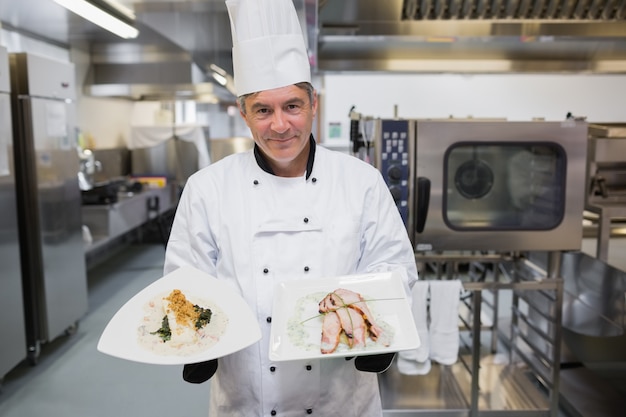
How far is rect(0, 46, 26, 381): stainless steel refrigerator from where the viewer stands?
8.89ft

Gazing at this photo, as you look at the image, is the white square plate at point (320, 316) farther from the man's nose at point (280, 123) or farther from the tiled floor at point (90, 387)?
the tiled floor at point (90, 387)

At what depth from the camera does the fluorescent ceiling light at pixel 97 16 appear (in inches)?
100.0

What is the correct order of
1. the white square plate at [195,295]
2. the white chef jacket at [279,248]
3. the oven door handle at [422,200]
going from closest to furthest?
the white square plate at [195,295], the white chef jacket at [279,248], the oven door handle at [422,200]

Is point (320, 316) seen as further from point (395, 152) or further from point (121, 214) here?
point (121, 214)

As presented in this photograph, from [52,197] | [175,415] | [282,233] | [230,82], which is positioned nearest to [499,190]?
[282,233]

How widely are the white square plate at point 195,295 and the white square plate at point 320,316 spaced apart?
72 millimetres

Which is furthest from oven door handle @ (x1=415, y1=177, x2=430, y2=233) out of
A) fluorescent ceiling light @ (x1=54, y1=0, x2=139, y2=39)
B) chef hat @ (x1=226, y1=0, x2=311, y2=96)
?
fluorescent ceiling light @ (x1=54, y1=0, x2=139, y2=39)

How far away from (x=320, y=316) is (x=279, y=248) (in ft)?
0.70

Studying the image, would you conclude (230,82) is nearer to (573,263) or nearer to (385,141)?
(385,141)

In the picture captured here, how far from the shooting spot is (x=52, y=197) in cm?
320

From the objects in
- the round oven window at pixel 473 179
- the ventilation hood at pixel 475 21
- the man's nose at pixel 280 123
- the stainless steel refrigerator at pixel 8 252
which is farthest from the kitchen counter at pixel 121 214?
the man's nose at pixel 280 123

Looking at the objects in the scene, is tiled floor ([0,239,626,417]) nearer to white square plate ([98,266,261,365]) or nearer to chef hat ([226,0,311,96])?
white square plate ([98,266,261,365])

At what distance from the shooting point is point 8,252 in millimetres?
2779

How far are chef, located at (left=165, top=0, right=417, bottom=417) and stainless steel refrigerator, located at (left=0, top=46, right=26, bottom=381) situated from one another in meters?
1.94
